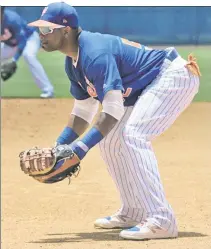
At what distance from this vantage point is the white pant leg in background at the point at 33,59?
11.5 m

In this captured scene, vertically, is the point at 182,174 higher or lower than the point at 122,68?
lower

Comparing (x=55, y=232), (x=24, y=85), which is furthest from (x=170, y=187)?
(x=24, y=85)

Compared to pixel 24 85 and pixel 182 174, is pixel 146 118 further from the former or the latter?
pixel 24 85

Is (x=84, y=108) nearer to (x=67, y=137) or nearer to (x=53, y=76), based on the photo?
(x=67, y=137)

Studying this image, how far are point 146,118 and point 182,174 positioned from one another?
105 inches

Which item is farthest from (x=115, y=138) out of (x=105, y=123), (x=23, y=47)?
(x=23, y=47)

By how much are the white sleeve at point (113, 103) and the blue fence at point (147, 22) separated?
7592mm

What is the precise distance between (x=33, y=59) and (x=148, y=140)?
747 centimetres

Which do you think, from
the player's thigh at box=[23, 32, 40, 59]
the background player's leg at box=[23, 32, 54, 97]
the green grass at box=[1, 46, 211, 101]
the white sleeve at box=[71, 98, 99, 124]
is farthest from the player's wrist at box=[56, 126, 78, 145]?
the player's thigh at box=[23, 32, 40, 59]

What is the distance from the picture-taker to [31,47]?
38.4 ft

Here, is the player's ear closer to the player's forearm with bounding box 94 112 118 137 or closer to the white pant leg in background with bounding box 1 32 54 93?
the player's forearm with bounding box 94 112 118 137

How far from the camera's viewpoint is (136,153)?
425 cm

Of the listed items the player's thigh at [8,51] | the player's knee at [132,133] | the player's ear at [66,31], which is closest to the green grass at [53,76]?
the player's thigh at [8,51]

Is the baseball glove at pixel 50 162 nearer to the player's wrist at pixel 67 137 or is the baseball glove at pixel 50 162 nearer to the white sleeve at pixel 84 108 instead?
the player's wrist at pixel 67 137
